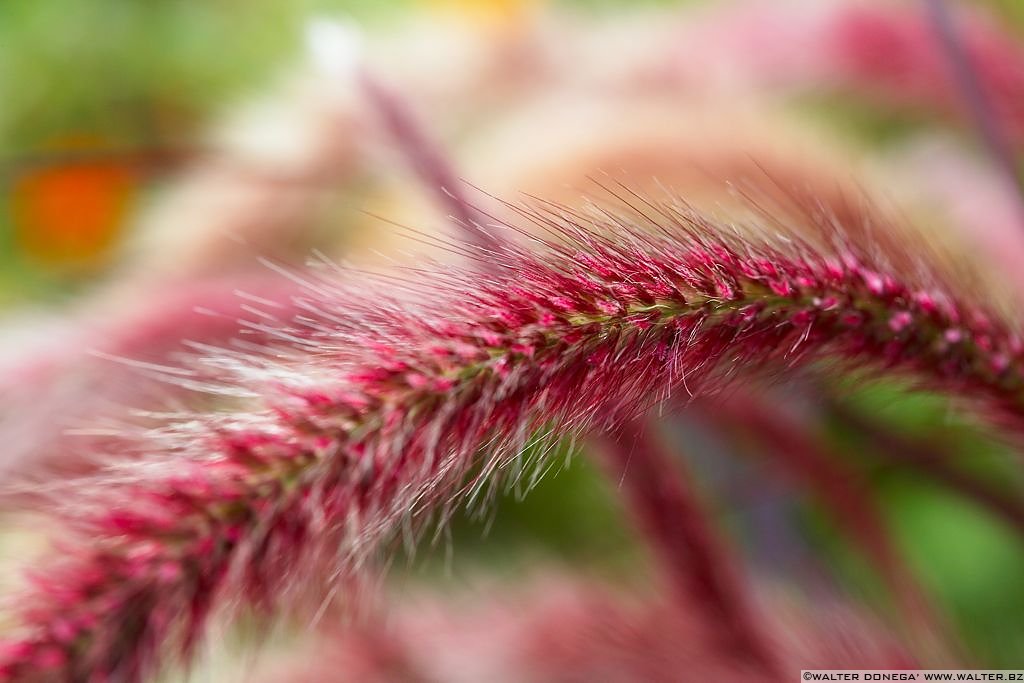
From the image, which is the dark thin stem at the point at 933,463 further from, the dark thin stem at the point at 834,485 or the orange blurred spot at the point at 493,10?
the orange blurred spot at the point at 493,10

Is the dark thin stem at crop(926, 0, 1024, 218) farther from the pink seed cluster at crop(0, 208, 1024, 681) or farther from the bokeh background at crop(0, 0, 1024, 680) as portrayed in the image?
the pink seed cluster at crop(0, 208, 1024, 681)

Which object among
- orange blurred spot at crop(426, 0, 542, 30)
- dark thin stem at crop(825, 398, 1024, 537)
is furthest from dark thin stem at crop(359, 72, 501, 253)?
orange blurred spot at crop(426, 0, 542, 30)

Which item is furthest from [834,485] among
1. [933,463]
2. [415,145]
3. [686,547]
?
[415,145]

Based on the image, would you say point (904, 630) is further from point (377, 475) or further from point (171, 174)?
point (171, 174)

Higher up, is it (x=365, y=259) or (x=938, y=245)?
(x=938, y=245)

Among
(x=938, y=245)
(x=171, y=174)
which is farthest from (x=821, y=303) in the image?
(x=171, y=174)

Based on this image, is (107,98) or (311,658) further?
(107,98)
